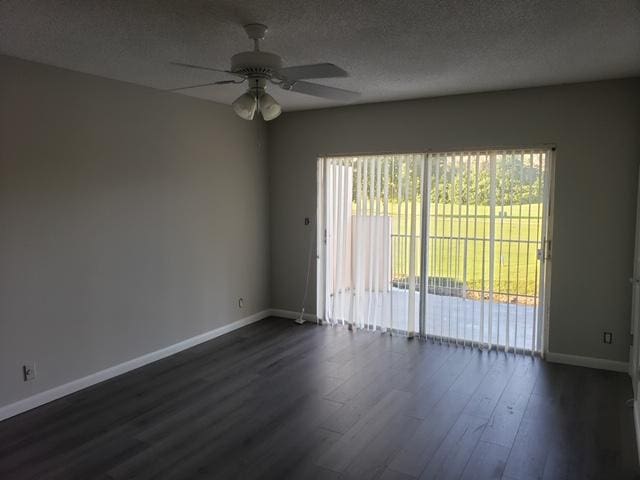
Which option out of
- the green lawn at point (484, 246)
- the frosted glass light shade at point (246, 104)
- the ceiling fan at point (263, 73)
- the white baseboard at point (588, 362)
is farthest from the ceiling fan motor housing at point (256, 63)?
the white baseboard at point (588, 362)

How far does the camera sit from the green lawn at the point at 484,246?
4496mm

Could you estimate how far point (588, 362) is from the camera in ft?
14.1

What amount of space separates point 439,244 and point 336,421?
7.57 ft

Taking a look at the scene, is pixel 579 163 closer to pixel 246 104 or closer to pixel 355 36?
pixel 355 36

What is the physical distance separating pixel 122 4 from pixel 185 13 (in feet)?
1.01

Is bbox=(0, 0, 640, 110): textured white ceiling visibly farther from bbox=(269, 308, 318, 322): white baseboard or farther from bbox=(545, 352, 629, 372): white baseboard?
bbox=(269, 308, 318, 322): white baseboard

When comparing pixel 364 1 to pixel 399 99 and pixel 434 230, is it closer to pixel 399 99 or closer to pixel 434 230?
pixel 399 99

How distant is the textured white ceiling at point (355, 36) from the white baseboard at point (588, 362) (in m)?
2.44

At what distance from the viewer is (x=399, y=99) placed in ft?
16.2

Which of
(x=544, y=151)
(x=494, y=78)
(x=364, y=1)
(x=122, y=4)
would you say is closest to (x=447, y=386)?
(x=544, y=151)

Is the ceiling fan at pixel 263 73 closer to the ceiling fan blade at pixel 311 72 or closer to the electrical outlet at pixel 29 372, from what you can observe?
the ceiling fan blade at pixel 311 72

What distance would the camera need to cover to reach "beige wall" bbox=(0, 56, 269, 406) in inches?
134

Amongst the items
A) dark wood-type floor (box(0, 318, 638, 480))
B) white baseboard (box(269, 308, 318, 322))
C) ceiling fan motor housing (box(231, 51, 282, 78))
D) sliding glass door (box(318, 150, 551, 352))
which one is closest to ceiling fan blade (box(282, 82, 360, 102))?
ceiling fan motor housing (box(231, 51, 282, 78))

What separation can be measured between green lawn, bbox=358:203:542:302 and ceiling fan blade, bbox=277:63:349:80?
259cm
